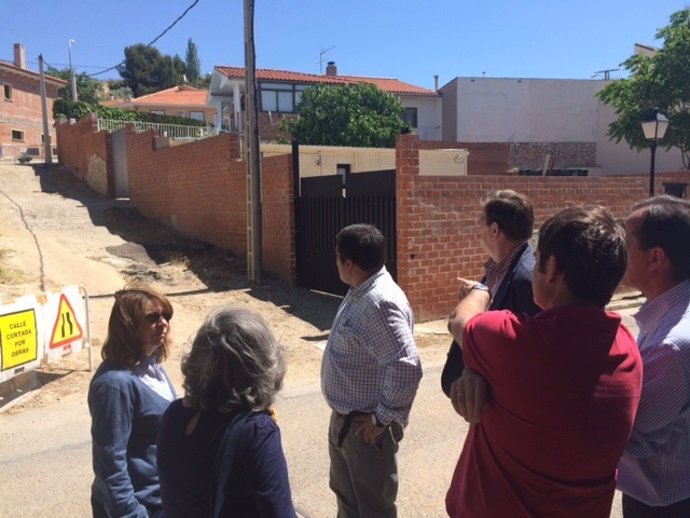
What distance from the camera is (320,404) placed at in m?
5.73

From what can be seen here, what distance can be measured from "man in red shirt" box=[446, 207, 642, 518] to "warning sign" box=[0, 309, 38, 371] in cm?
502

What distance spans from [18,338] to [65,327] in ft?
2.39

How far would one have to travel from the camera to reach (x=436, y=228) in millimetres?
9125

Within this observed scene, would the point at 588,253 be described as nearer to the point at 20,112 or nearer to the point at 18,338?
the point at 18,338

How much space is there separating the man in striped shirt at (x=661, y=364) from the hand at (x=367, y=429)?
1.02 meters

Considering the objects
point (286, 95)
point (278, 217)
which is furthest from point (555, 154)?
point (278, 217)

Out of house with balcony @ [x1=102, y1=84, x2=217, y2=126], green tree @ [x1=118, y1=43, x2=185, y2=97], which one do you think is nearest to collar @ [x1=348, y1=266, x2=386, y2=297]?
house with balcony @ [x1=102, y1=84, x2=217, y2=126]

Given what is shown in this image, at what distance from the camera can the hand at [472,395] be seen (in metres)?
1.61

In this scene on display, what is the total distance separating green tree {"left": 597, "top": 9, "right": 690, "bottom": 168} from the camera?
20734mm

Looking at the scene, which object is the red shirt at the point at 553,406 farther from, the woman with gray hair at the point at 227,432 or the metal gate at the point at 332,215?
the metal gate at the point at 332,215

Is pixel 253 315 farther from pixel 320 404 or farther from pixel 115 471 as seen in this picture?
pixel 320 404

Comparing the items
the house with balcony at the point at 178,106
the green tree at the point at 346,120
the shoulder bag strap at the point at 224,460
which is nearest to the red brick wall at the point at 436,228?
the shoulder bag strap at the point at 224,460

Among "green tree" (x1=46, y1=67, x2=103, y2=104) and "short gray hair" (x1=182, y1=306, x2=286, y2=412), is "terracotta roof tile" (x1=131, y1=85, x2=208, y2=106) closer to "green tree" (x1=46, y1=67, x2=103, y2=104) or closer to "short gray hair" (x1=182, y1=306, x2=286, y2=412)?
"green tree" (x1=46, y1=67, x2=103, y2=104)

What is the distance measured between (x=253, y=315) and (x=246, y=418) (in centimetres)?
34
